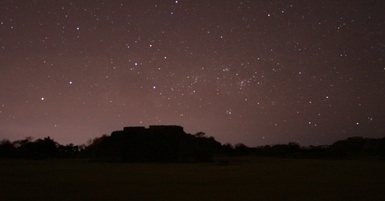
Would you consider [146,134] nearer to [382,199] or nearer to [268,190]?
[268,190]

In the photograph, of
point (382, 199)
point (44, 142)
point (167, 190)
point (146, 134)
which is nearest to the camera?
point (382, 199)

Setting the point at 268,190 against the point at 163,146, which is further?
the point at 163,146

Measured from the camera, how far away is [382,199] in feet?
24.9

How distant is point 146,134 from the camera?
26.8 metres

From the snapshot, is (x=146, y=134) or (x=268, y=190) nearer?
(x=268, y=190)

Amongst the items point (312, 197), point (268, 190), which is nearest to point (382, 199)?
point (312, 197)

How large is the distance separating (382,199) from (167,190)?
452 cm

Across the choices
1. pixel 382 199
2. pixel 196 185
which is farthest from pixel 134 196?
pixel 382 199

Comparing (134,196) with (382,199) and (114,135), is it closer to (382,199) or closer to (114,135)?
(382,199)

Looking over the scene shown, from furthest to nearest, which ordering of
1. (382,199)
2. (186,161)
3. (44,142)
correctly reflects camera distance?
(44,142)
(186,161)
(382,199)

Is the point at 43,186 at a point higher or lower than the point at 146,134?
lower

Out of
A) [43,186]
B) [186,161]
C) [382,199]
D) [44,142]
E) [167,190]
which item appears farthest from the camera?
[44,142]

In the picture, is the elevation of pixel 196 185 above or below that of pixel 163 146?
below

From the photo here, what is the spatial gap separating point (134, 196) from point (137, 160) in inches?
719
